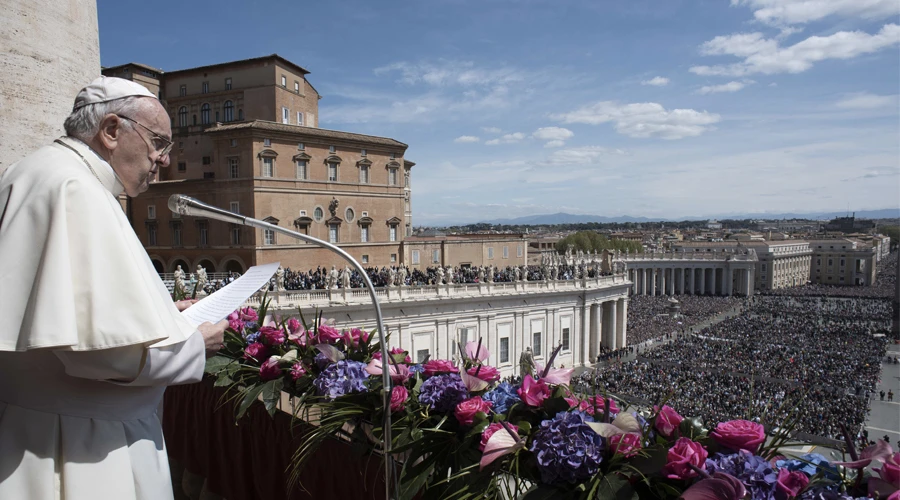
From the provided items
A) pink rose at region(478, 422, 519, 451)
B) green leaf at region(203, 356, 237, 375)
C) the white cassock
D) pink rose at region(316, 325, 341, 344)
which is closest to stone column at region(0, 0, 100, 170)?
green leaf at region(203, 356, 237, 375)

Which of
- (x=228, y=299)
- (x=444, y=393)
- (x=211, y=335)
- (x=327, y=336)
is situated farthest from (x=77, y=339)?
(x=327, y=336)

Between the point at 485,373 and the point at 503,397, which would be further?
the point at 485,373

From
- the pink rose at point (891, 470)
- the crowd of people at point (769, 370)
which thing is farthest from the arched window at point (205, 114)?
the pink rose at point (891, 470)

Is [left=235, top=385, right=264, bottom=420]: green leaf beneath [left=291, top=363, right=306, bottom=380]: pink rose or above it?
beneath

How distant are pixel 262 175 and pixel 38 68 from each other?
78.2ft

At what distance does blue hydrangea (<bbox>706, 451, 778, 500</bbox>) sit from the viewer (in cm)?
233

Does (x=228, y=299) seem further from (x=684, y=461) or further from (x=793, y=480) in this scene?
(x=793, y=480)

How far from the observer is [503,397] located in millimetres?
3299

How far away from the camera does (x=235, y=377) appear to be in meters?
5.19

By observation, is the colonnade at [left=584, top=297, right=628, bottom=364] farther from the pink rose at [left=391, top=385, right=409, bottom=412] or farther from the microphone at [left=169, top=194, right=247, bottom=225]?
the microphone at [left=169, top=194, right=247, bottom=225]

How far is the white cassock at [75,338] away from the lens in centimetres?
199

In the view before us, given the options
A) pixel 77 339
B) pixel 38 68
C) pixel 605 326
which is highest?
pixel 38 68

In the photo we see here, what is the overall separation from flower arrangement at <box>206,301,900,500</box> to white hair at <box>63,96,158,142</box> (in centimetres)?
228

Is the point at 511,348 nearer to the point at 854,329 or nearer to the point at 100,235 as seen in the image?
the point at 100,235
